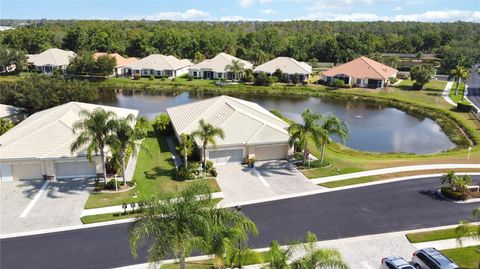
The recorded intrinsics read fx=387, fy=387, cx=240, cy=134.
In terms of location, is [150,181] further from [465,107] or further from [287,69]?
[287,69]

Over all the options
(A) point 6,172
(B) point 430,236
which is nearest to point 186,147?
(A) point 6,172

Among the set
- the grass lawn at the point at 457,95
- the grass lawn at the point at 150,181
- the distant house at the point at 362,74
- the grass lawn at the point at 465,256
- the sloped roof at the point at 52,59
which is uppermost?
the sloped roof at the point at 52,59

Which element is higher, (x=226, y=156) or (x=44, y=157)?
(x=44, y=157)

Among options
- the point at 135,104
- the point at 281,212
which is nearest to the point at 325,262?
the point at 281,212

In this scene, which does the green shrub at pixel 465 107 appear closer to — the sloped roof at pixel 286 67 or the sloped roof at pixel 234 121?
the sloped roof at pixel 286 67

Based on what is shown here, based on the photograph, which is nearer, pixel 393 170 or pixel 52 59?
pixel 393 170

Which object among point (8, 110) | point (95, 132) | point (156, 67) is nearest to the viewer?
point (95, 132)

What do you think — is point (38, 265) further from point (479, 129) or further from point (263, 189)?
point (479, 129)

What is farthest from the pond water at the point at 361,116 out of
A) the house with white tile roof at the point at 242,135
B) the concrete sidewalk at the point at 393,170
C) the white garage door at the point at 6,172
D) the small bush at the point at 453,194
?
the white garage door at the point at 6,172

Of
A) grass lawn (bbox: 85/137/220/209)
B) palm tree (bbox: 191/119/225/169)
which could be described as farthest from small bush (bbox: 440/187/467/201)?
palm tree (bbox: 191/119/225/169)
